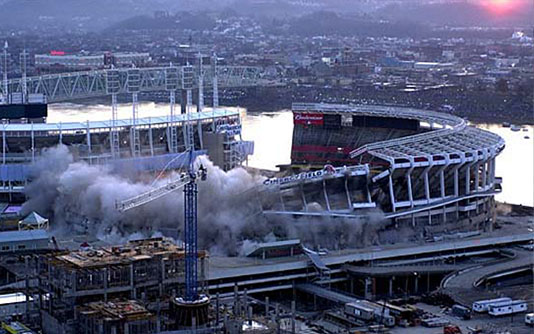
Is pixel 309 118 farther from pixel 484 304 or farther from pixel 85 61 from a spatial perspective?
pixel 85 61

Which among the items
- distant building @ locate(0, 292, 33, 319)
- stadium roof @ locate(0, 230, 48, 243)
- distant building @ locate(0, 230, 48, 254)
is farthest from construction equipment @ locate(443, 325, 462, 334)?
stadium roof @ locate(0, 230, 48, 243)

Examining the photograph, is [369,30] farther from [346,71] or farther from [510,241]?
[510,241]

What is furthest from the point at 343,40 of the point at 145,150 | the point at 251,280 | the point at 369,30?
the point at 251,280

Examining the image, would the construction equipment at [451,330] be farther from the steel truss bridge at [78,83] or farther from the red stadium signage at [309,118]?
the steel truss bridge at [78,83]

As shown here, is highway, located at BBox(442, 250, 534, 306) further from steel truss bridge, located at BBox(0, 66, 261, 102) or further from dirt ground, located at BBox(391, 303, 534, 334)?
steel truss bridge, located at BBox(0, 66, 261, 102)

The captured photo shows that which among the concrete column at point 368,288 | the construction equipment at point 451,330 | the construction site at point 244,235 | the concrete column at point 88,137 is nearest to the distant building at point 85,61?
the construction site at point 244,235

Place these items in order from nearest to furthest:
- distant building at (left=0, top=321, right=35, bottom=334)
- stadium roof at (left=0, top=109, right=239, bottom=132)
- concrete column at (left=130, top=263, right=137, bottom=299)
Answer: distant building at (left=0, top=321, right=35, bottom=334) → concrete column at (left=130, top=263, right=137, bottom=299) → stadium roof at (left=0, top=109, right=239, bottom=132)
